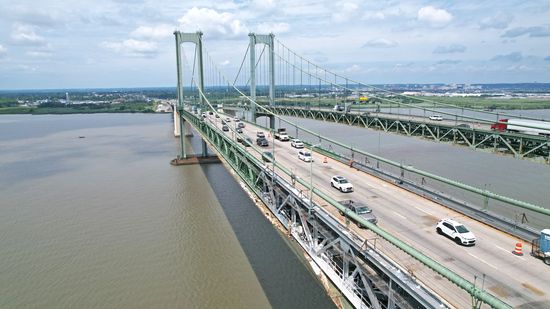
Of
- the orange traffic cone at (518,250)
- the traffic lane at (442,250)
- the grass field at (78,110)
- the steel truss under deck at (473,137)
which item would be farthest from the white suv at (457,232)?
the grass field at (78,110)

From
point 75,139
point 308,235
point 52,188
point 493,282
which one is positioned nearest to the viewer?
point 493,282

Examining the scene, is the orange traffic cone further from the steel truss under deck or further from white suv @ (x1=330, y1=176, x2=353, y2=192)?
the steel truss under deck

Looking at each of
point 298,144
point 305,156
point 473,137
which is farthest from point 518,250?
point 298,144

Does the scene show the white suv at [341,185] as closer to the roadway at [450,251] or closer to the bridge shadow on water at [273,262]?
the roadway at [450,251]

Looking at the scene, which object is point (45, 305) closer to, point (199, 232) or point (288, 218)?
point (199, 232)

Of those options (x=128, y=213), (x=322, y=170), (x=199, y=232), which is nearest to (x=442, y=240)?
(x=322, y=170)

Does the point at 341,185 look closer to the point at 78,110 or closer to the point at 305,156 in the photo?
the point at 305,156
